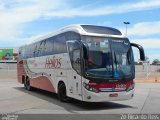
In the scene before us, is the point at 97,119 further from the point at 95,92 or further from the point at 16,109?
the point at 16,109

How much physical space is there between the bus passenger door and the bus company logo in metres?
1.79

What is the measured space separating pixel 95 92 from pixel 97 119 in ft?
8.18

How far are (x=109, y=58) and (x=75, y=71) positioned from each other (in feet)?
5.16

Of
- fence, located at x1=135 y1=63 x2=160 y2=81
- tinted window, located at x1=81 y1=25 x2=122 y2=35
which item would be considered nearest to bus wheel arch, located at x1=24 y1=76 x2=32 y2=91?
tinted window, located at x1=81 y1=25 x2=122 y2=35

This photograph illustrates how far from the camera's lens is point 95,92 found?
14734 millimetres

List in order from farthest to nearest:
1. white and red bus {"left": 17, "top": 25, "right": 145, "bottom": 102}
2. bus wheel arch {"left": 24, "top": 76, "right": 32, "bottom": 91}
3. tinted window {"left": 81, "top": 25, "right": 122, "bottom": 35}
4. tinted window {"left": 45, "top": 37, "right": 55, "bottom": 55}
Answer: bus wheel arch {"left": 24, "top": 76, "right": 32, "bottom": 91} < tinted window {"left": 45, "top": 37, "right": 55, "bottom": 55} < tinted window {"left": 81, "top": 25, "right": 122, "bottom": 35} < white and red bus {"left": 17, "top": 25, "right": 145, "bottom": 102}

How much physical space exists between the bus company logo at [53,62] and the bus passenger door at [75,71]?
1.79m

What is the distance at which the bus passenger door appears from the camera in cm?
1527

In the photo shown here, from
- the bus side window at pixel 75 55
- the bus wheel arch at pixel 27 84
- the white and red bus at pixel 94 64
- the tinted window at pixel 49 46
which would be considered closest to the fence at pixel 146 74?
the bus wheel arch at pixel 27 84

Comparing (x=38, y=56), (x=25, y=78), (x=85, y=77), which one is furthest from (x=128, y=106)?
(x=25, y=78)

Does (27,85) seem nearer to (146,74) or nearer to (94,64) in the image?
(94,64)

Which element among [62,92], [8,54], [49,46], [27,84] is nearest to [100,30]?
[62,92]

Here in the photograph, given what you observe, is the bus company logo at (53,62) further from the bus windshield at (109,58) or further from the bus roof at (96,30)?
the bus windshield at (109,58)

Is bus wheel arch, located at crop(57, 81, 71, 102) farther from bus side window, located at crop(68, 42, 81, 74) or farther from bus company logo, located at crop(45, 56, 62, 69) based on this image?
bus side window, located at crop(68, 42, 81, 74)
